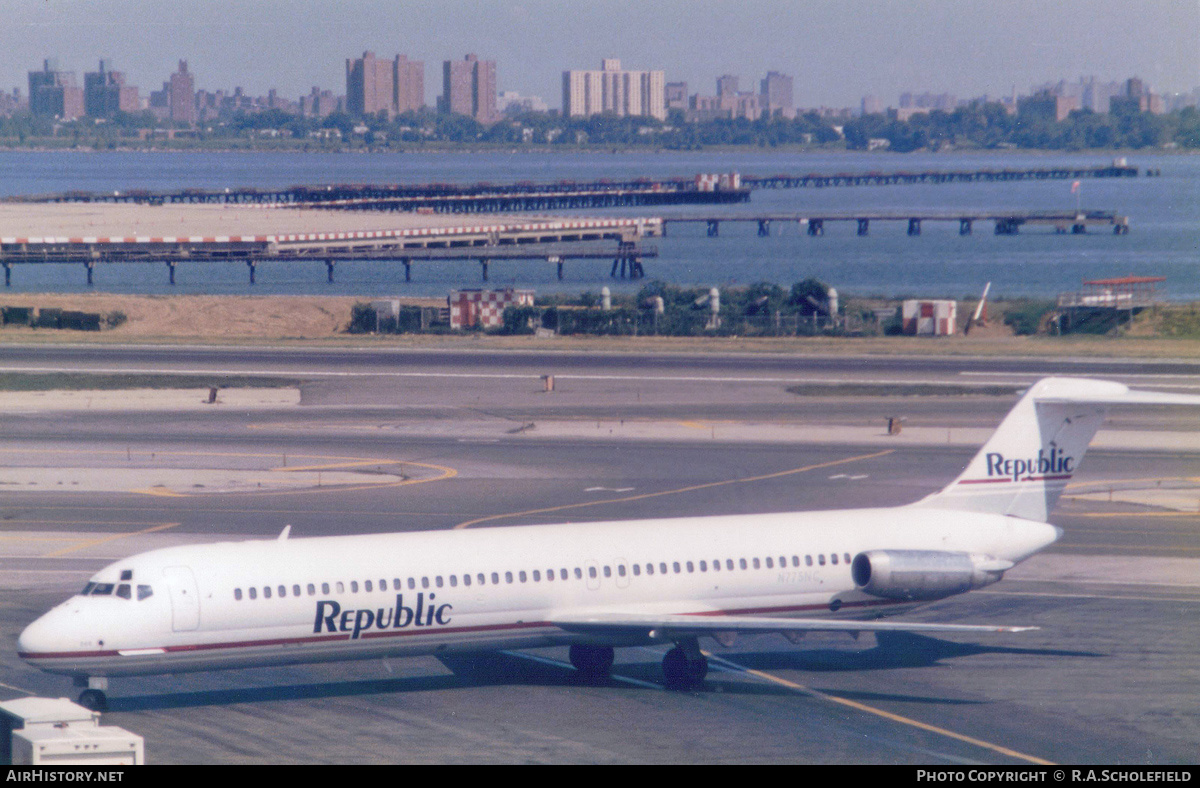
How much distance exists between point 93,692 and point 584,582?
10.2 m

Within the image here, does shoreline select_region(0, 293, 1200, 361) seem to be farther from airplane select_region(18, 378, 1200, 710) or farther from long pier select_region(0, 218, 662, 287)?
airplane select_region(18, 378, 1200, 710)

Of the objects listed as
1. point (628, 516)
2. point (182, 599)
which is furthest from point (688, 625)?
point (628, 516)

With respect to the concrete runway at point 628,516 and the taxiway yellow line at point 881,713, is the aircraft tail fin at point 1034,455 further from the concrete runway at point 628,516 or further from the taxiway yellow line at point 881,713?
the taxiway yellow line at point 881,713

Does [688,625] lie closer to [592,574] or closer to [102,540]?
[592,574]

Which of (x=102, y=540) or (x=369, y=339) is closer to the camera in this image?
(x=102, y=540)

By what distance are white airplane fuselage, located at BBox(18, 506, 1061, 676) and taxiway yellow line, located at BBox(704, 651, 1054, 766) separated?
1611 millimetres

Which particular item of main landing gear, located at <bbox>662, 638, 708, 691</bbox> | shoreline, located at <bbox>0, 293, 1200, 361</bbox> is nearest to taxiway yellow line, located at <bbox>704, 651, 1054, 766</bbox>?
main landing gear, located at <bbox>662, 638, 708, 691</bbox>

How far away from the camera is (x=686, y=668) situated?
30781 millimetres

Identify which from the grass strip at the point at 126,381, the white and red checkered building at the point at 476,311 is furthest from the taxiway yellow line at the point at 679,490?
the white and red checkered building at the point at 476,311

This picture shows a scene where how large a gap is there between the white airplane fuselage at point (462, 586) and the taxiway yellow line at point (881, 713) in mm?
1611

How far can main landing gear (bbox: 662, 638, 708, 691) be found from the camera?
101ft

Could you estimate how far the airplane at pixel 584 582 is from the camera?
27078 mm

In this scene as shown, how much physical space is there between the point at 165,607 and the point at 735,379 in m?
57.3
